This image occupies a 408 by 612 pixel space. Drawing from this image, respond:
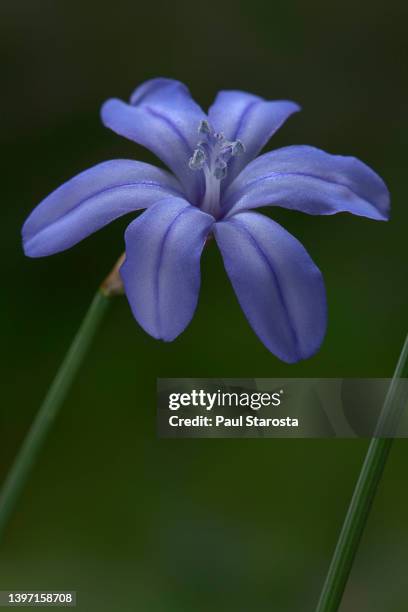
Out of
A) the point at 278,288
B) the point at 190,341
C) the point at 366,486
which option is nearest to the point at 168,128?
the point at 278,288

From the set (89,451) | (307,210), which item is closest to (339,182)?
(307,210)

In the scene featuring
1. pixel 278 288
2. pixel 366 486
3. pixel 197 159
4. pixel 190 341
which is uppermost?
pixel 190 341

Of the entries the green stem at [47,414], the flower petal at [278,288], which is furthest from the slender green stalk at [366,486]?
the green stem at [47,414]

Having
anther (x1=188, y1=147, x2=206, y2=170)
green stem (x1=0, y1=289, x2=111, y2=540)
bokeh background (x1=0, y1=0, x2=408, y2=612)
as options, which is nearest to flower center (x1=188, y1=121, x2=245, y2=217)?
Answer: anther (x1=188, y1=147, x2=206, y2=170)

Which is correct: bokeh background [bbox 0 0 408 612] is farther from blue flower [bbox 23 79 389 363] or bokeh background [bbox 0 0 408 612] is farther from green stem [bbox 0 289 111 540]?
blue flower [bbox 23 79 389 363]

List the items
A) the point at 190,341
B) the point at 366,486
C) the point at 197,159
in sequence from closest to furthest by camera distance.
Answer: the point at 366,486, the point at 197,159, the point at 190,341

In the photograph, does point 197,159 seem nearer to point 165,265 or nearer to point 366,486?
point 165,265

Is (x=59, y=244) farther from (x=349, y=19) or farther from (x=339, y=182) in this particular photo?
(x=349, y=19)
